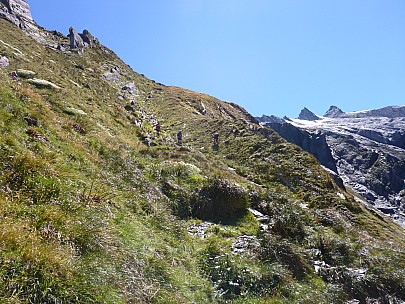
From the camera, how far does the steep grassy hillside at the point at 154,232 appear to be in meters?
6.45

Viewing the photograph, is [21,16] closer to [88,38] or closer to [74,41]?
[74,41]

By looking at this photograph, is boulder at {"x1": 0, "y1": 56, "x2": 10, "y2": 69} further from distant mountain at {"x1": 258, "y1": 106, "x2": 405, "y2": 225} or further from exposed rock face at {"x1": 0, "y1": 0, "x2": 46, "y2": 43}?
distant mountain at {"x1": 258, "y1": 106, "x2": 405, "y2": 225}

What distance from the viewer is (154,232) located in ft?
37.1

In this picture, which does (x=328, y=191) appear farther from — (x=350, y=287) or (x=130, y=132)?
(x=130, y=132)

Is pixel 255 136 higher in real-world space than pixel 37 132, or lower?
higher

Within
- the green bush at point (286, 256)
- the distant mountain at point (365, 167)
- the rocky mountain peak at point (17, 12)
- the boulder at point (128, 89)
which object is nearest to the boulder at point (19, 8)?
the rocky mountain peak at point (17, 12)

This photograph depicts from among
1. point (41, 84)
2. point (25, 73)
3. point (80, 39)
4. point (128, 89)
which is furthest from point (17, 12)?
point (41, 84)

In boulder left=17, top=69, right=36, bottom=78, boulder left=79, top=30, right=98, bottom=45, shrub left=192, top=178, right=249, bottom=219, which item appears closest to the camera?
shrub left=192, top=178, right=249, bottom=219

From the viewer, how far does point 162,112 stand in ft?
173

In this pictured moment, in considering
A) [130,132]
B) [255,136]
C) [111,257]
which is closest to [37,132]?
[111,257]

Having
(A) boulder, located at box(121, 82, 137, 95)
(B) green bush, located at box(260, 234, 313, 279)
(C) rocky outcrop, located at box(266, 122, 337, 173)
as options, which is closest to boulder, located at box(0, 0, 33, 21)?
(A) boulder, located at box(121, 82, 137, 95)

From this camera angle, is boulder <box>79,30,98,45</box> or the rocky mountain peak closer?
the rocky mountain peak

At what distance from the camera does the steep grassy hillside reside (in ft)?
21.1

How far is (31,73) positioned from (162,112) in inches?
1013
